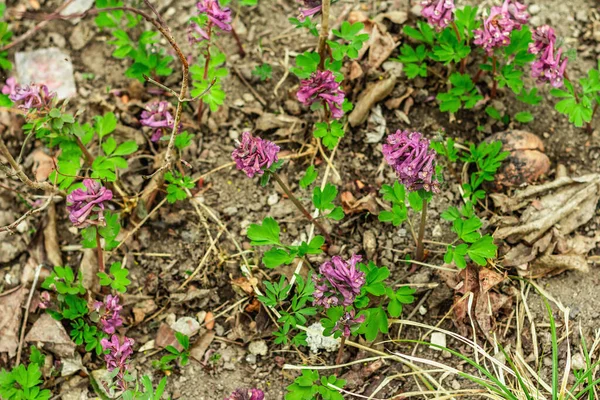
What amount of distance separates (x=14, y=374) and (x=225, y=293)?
46.5 inches

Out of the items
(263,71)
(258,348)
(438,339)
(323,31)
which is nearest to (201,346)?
(258,348)

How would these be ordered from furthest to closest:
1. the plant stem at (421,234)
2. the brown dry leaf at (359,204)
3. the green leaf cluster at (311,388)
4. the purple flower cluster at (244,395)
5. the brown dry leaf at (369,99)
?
the brown dry leaf at (369,99) < the brown dry leaf at (359,204) < the plant stem at (421,234) < the green leaf cluster at (311,388) < the purple flower cluster at (244,395)

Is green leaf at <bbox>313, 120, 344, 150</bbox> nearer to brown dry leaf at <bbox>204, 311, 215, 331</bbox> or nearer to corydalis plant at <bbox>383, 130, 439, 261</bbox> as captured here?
corydalis plant at <bbox>383, 130, 439, 261</bbox>

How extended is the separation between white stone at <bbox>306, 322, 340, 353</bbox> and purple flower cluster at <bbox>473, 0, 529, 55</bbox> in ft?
5.97

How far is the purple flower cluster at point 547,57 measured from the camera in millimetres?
3512

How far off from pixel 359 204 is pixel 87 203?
150 centimetres

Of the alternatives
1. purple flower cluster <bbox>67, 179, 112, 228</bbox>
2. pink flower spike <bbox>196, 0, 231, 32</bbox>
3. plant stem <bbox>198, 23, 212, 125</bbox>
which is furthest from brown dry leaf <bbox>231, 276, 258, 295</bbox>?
pink flower spike <bbox>196, 0, 231, 32</bbox>

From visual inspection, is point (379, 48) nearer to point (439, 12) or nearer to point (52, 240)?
point (439, 12)

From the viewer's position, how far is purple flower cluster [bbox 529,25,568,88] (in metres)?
3.51

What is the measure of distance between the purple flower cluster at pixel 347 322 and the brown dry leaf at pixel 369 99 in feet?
4.39

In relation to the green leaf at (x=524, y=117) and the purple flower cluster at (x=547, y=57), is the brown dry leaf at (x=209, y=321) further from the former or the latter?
the purple flower cluster at (x=547, y=57)

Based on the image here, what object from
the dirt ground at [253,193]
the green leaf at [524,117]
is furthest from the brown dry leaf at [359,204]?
the green leaf at [524,117]

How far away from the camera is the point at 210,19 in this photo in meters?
3.53

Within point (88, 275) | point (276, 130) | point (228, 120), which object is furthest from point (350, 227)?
point (88, 275)
